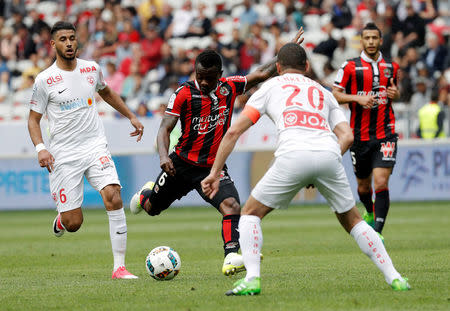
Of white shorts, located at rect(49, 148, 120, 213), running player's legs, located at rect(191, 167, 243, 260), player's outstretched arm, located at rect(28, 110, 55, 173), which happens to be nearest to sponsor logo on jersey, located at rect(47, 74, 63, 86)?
player's outstretched arm, located at rect(28, 110, 55, 173)

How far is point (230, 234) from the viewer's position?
9.23m

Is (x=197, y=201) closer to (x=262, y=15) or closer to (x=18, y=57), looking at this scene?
(x=262, y=15)

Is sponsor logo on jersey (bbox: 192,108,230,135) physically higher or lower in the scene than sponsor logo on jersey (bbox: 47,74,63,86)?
lower

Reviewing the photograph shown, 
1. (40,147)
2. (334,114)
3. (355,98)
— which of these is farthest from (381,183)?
(40,147)

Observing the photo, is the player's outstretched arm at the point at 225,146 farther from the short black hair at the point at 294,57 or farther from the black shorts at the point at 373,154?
the black shorts at the point at 373,154

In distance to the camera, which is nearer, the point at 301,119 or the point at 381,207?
the point at 301,119

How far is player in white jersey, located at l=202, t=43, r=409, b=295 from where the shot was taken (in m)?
7.14

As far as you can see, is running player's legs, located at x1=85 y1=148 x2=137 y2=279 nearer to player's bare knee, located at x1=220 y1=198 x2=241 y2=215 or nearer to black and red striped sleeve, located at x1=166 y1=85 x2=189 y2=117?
black and red striped sleeve, located at x1=166 y1=85 x2=189 y2=117

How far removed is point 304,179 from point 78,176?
10.6 feet

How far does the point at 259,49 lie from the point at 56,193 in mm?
15518

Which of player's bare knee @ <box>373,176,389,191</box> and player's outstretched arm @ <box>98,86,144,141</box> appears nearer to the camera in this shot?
player's outstretched arm @ <box>98,86,144,141</box>

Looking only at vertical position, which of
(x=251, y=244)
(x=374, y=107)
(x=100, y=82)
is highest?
(x=100, y=82)

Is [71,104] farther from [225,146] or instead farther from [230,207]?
[225,146]

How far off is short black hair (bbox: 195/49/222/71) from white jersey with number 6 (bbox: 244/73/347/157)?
1.88 metres
